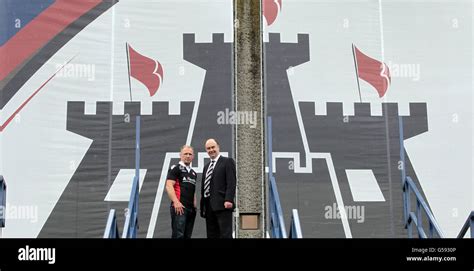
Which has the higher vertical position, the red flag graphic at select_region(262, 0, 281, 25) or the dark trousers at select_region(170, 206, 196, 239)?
the red flag graphic at select_region(262, 0, 281, 25)

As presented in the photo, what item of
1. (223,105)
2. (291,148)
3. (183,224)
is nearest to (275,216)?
(183,224)

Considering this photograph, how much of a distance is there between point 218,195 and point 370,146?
3.18m

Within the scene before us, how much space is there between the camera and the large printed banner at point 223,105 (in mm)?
10156

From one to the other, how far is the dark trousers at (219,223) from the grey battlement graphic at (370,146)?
2.69 m

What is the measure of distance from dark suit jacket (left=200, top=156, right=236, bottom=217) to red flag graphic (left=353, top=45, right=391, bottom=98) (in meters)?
3.37

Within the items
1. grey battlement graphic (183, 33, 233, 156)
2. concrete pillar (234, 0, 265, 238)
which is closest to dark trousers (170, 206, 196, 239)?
concrete pillar (234, 0, 265, 238)

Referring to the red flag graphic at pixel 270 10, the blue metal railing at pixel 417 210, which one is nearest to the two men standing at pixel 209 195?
the blue metal railing at pixel 417 210

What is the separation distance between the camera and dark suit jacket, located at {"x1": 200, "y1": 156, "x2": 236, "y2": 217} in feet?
25.3

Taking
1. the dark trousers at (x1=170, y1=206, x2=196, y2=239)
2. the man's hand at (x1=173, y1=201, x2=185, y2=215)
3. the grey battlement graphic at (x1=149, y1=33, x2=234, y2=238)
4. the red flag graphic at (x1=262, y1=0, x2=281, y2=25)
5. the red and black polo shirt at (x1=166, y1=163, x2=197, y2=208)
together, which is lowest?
the dark trousers at (x1=170, y1=206, x2=196, y2=239)

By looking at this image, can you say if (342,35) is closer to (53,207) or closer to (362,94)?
(362,94)

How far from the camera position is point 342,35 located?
1079 centimetres

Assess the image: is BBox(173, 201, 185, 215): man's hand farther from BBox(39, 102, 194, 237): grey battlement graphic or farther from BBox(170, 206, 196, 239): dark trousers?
BBox(39, 102, 194, 237): grey battlement graphic

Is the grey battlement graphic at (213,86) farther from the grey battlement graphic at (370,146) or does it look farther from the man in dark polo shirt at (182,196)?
the man in dark polo shirt at (182,196)
